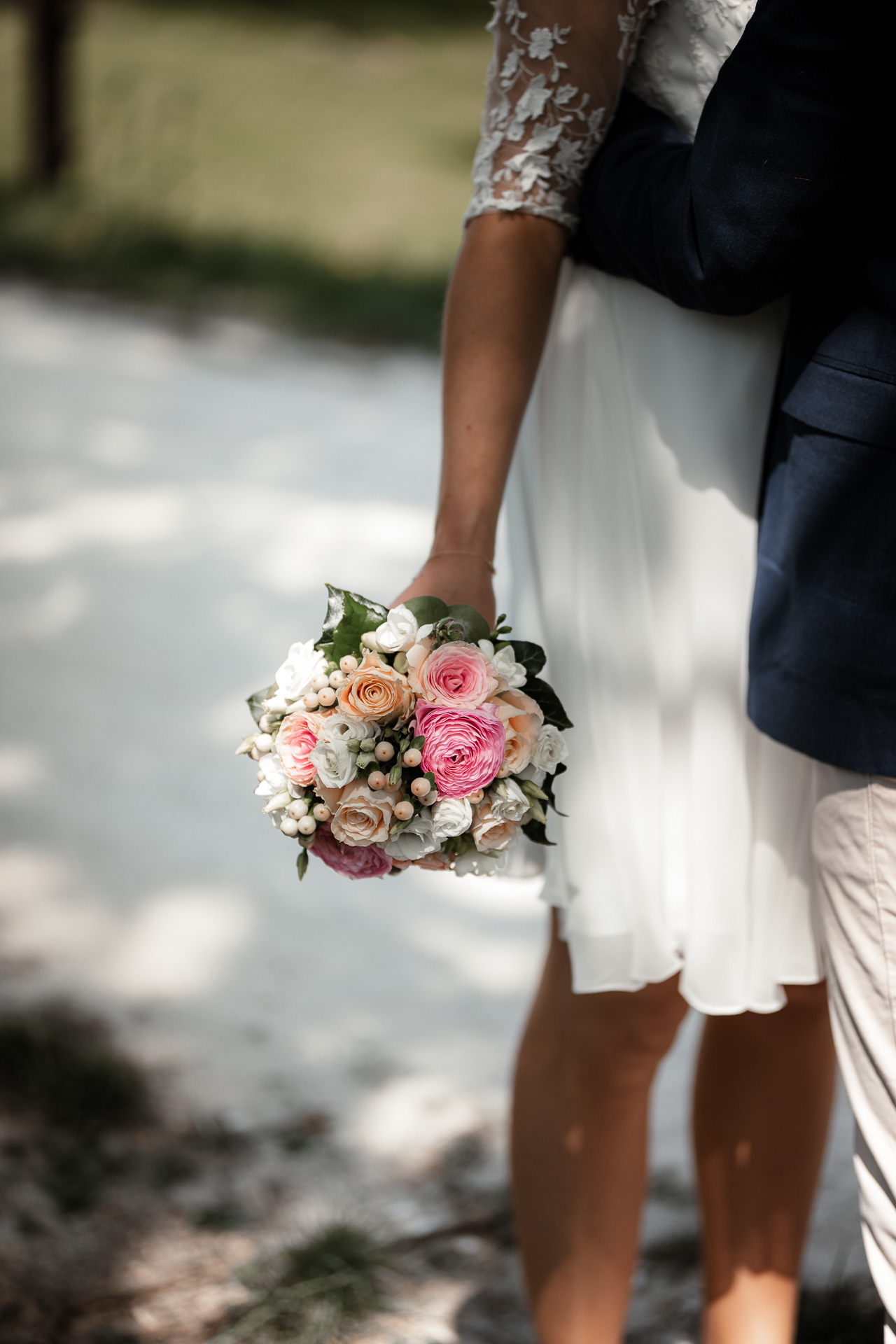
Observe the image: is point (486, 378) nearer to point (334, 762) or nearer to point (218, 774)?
point (334, 762)

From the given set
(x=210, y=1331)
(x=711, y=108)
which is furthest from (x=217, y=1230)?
(x=711, y=108)

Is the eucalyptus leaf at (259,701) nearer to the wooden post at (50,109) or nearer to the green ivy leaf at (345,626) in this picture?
the green ivy leaf at (345,626)

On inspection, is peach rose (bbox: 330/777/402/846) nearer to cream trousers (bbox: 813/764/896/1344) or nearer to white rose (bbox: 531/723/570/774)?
Result: white rose (bbox: 531/723/570/774)

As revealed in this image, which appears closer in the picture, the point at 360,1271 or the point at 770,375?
the point at 770,375

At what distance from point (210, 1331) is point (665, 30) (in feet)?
4.73

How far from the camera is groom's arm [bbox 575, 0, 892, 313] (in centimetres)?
85

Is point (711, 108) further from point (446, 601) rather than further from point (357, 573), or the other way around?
point (357, 573)

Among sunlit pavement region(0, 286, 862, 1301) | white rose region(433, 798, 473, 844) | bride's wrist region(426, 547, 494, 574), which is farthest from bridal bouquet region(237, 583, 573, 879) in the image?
sunlit pavement region(0, 286, 862, 1301)

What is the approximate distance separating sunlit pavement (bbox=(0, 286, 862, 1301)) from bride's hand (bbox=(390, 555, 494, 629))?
1.06 meters

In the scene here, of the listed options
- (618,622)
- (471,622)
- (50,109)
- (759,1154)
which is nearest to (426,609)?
(471,622)

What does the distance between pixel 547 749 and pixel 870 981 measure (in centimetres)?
29

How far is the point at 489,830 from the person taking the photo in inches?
35.8

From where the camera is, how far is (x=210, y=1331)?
1537 mm

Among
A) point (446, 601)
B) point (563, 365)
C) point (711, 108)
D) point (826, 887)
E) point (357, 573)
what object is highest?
point (711, 108)
